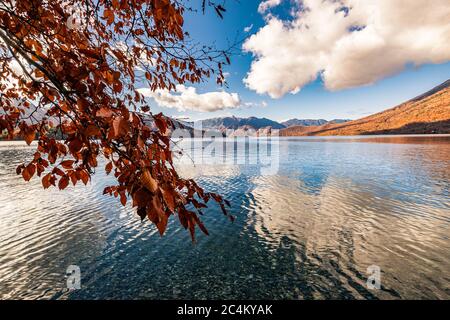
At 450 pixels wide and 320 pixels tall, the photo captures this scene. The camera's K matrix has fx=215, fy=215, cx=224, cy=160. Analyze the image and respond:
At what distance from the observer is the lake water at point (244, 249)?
966 centimetres

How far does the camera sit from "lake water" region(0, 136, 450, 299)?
966cm

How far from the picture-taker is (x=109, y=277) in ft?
34.1

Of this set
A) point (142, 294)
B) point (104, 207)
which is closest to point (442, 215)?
point (142, 294)

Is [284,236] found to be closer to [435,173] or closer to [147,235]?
[147,235]

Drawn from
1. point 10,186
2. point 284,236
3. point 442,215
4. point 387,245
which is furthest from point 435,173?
point 10,186

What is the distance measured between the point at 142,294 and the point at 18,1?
10.4m

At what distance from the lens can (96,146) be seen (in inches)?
148

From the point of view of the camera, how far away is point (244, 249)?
42.0 feet
